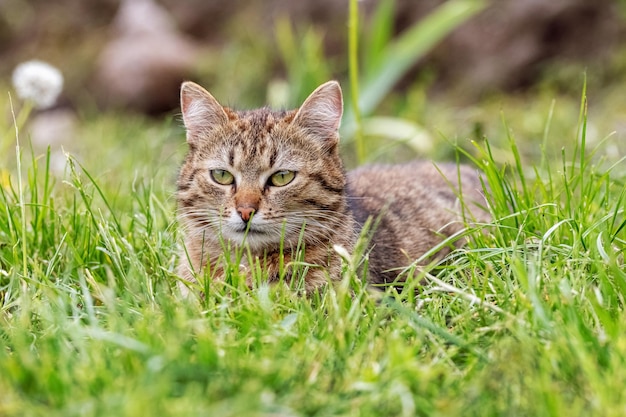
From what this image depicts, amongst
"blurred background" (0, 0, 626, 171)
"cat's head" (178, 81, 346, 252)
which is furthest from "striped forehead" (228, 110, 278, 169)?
"blurred background" (0, 0, 626, 171)

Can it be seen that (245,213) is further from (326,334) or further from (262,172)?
(326,334)

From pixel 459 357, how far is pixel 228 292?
948 mm

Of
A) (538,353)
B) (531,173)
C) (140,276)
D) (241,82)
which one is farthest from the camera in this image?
(241,82)

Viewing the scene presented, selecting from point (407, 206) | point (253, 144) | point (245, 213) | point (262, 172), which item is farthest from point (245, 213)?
point (407, 206)

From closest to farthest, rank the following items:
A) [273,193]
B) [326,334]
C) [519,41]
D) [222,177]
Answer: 1. [326,334]
2. [273,193]
3. [222,177]
4. [519,41]

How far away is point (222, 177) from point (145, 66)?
623cm

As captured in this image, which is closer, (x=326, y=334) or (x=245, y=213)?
(x=326, y=334)

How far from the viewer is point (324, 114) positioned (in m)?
3.48

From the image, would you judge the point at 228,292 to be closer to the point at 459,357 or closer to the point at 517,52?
the point at 459,357

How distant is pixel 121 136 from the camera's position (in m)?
6.68

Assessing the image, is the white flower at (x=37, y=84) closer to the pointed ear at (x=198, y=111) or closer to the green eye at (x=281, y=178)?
the pointed ear at (x=198, y=111)

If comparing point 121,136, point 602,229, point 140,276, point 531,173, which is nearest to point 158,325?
point 140,276

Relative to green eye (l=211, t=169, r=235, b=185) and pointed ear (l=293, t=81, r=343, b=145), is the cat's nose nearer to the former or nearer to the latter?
green eye (l=211, t=169, r=235, b=185)

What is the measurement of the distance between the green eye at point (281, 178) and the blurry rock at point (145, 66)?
237 inches
